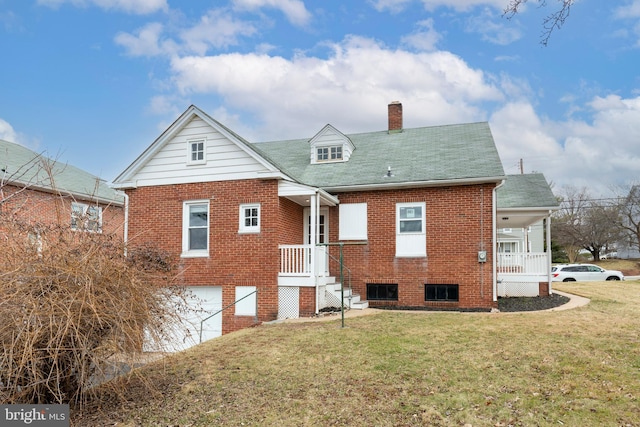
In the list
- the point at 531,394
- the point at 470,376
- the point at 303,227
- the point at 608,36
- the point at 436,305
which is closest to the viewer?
the point at 531,394

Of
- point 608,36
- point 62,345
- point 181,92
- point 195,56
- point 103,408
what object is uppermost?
point 195,56

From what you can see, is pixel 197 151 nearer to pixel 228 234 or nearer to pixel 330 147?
pixel 228 234

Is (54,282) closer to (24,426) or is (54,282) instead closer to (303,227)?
(24,426)

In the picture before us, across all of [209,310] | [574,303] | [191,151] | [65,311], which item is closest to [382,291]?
[209,310]

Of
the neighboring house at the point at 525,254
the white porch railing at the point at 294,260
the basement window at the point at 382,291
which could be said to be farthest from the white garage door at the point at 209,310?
the neighboring house at the point at 525,254

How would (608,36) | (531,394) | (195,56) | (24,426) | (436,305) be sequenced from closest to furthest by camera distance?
1. (24,426)
2. (531,394)
3. (608,36)
4. (436,305)
5. (195,56)

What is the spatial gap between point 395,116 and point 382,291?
842 centimetres

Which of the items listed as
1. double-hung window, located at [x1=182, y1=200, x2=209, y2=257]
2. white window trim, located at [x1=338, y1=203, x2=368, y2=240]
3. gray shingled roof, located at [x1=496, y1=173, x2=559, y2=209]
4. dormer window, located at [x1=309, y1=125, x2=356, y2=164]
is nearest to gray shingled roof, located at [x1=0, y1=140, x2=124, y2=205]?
double-hung window, located at [x1=182, y1=200, x2=209, y2=257]

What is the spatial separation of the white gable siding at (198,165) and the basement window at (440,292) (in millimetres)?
6338

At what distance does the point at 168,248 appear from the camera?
14227 mm

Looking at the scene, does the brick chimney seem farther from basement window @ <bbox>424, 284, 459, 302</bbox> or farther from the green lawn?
the green lawn

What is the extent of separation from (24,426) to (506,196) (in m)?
16.5

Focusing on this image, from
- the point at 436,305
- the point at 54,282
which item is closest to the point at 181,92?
the point at 436,305

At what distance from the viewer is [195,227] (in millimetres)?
14211
